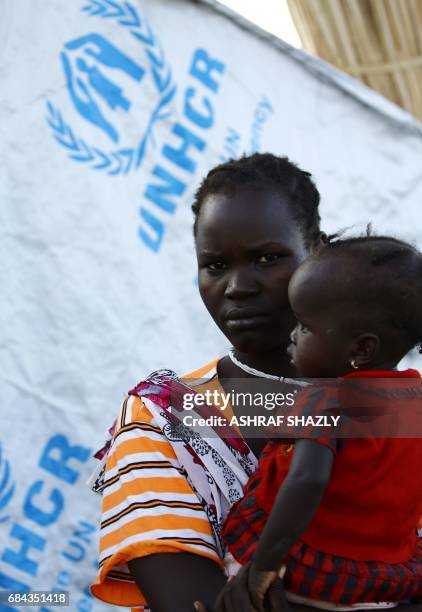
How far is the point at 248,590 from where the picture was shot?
96 centimetres

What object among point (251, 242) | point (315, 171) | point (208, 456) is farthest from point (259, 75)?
point (208, 456)

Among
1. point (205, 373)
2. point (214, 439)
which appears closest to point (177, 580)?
point (214, 439)

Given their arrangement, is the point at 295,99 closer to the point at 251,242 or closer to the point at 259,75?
the point at 259,75

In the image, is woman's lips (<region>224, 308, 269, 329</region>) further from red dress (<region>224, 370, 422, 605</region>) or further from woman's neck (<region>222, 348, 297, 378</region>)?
red dress (<region>224, 370, 422, 605</region>)

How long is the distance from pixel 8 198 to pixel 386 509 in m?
1.35

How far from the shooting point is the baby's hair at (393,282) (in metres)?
1.01

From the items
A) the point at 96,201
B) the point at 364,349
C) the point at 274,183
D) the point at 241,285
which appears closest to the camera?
the point at 364,349

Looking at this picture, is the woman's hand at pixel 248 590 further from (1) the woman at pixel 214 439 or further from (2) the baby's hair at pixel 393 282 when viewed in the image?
(2) the baby's hair at pixel 393 282

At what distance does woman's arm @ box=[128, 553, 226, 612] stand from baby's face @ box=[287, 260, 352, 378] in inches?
12.0

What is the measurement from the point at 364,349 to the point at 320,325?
0.07 m

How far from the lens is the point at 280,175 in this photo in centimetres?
133

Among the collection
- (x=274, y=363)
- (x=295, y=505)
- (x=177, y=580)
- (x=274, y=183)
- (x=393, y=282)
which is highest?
(x=274, y=183)

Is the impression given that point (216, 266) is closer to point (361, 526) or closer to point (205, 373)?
point (205, 373)

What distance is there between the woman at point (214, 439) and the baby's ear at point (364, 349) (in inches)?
8.2
